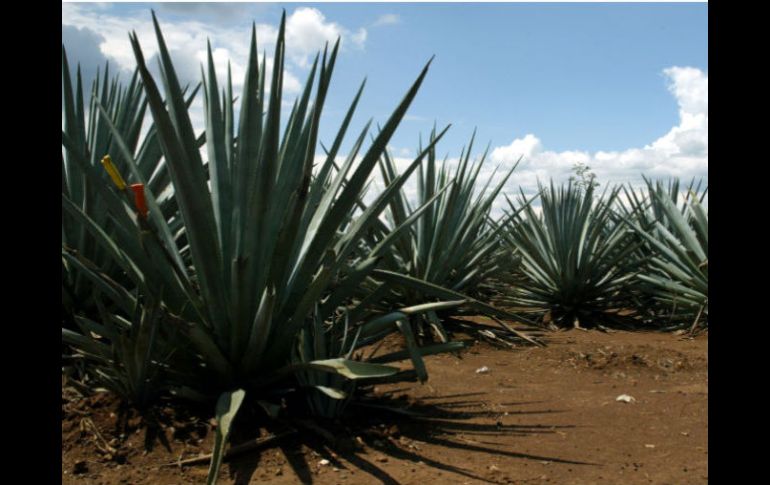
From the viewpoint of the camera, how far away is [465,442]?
2.97 metres

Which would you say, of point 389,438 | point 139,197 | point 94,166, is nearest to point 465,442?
point 389,438

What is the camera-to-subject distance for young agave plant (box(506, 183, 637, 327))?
291 inches

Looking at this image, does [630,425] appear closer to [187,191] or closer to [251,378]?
[251,378]

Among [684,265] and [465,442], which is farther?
[684,265]

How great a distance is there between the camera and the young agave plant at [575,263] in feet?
24.2

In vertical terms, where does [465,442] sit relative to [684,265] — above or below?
below

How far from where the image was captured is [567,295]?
7371 millimetres

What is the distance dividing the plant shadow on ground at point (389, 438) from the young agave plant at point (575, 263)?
3982 mm

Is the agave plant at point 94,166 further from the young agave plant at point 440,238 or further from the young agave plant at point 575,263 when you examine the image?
the young agave plant at point 575,263

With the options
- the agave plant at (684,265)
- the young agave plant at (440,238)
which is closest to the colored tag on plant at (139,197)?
the young agave plant at (440,238)

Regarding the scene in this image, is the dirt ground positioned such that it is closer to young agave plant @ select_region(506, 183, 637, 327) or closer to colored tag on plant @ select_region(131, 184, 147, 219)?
colored tag on plant @ select_region(131, 184, 147, 219)

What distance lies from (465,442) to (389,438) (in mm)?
321

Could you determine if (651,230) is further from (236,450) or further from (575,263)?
(236,450)
